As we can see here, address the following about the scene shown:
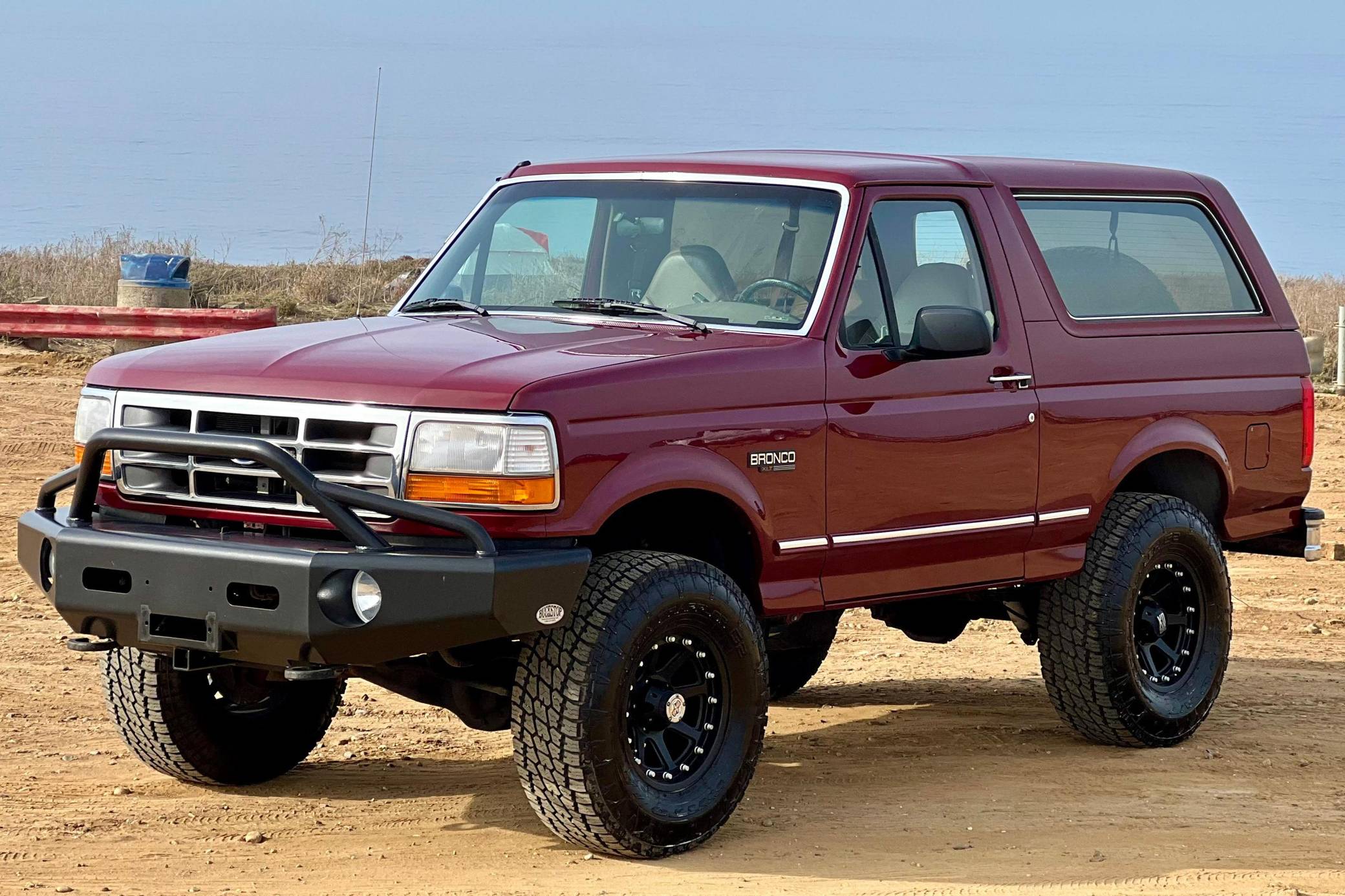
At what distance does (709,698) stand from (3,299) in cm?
1859

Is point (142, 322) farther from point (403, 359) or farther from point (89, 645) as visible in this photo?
point (403, 359)

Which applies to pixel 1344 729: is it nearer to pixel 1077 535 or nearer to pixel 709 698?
pixel 1077 535

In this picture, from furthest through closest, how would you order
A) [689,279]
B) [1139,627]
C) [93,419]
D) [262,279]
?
[262,279] < [1139,627] < [689,279] < [93,419]

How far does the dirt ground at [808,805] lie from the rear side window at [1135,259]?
5.87 ft

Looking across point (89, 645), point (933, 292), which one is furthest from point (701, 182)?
point (89, 645)

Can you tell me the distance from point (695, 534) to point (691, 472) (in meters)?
0.56

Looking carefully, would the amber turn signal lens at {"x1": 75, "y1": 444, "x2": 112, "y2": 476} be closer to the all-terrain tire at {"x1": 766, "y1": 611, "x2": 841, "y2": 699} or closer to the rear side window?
the all-terrain tire at {"x1": 766, "y1": 611, "x2": 841, "y2": 699}

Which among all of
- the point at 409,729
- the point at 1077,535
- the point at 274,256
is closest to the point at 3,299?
the point at 274,256

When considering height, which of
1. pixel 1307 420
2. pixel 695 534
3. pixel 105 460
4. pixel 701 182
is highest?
pixel 701 182

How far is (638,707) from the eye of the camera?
5.73 m

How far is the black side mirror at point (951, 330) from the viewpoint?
6.17 m

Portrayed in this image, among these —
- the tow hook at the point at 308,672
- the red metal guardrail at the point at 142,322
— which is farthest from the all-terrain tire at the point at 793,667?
the red metal guardrail at the point at 142,322

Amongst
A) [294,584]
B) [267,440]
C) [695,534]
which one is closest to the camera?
[294,584]

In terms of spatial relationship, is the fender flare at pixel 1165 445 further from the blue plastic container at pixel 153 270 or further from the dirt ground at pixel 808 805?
the blue plastic container at pixel 153 270
